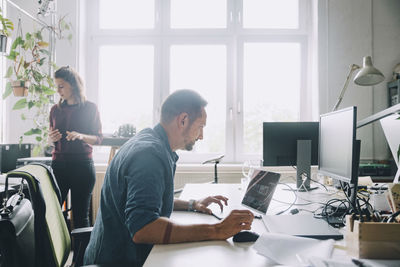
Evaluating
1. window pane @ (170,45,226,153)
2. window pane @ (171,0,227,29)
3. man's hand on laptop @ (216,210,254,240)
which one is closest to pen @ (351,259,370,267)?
man's hand on laptop @ (216,210,254,240)

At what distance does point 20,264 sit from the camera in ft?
4.42

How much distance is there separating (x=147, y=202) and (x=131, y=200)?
0.18 ft

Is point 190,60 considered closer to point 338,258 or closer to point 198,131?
point 198,131

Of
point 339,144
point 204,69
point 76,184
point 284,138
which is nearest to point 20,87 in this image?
point 76,184

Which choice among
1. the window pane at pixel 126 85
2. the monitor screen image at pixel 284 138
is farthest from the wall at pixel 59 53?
the monitor screen image at pixel 284 138

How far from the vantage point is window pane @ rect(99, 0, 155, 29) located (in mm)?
3691

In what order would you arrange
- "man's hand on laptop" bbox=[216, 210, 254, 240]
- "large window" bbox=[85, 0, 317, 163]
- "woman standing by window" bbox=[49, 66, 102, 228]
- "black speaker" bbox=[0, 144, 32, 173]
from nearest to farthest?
1. "man's hand on laptop" bbox=[216, 210, 254, 240]
2. "woman standing by window" bbox=[49, 66, 102, 228]
3. "black speaker" bbox=[0, 144, 32, 173]
4. "large window" bbox=[85, 0, 317, 163]

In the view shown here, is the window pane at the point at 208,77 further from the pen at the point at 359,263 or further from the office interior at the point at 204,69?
the pen at the point at 359,263

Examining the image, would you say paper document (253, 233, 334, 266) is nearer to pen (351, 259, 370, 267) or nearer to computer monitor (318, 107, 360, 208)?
pen (351, 259, 370, 267)

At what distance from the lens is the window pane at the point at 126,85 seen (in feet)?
12.1

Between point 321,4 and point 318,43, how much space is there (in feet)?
1.47

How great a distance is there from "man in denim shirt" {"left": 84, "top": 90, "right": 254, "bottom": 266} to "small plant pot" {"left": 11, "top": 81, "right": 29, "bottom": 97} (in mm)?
2127

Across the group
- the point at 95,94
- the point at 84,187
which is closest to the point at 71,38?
the point at 95,94

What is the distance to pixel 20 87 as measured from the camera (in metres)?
2.78
